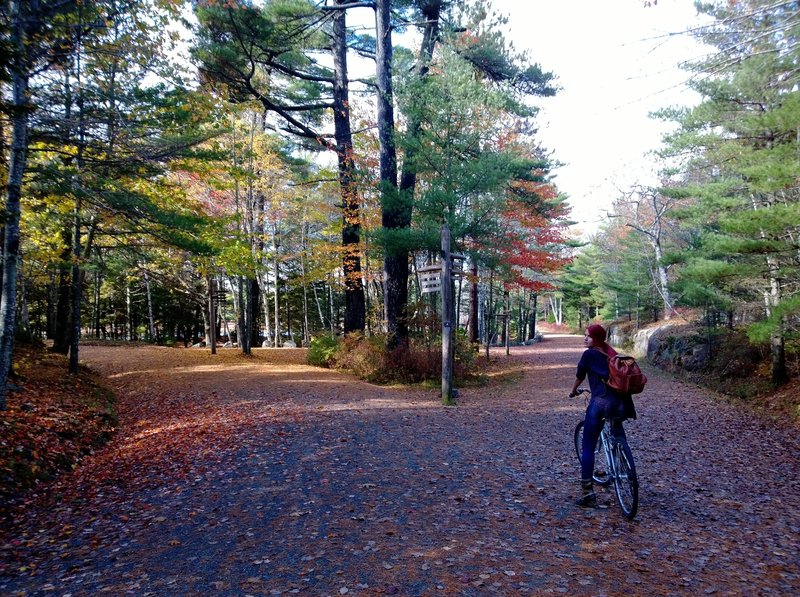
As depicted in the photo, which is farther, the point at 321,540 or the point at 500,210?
the point at 500,210

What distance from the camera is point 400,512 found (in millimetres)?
4656

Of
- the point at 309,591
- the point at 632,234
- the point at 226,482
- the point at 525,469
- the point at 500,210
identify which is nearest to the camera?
the point at 309,591

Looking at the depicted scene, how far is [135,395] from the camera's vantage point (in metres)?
11.1

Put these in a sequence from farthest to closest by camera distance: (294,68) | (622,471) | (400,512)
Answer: (294,68) < (400,512) < (622,471)

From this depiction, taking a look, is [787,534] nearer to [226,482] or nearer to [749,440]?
[749,440]

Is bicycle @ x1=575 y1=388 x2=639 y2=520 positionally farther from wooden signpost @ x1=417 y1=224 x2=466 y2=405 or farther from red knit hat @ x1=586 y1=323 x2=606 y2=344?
wooden signpost @ x1=417 y1=224 x2=466 y2=405

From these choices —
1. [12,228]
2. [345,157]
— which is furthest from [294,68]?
[12,228]

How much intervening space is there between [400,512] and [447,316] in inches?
254

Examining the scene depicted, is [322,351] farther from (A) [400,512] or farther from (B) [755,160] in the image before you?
(B) [755,160]

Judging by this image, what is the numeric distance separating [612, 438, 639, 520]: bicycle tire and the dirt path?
0.48 ft

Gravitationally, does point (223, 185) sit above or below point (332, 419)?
above

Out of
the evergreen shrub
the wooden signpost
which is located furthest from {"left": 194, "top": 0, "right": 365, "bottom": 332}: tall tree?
the wooden signpost

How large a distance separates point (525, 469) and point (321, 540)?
303 cm

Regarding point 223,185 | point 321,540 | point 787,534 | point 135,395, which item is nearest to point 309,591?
point 321,540
